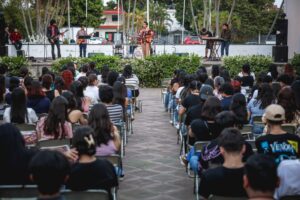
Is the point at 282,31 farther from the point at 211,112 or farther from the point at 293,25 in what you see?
the point at 211,112

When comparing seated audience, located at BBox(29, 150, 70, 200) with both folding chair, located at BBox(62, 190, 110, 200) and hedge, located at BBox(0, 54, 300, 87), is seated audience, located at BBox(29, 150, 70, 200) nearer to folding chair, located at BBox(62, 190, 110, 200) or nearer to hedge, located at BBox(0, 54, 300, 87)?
folding chair, located at BBox(62, 190, 110, 200)

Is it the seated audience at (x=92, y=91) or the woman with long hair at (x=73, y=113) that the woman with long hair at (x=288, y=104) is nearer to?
the woman with long hair at (x=73, y=113)

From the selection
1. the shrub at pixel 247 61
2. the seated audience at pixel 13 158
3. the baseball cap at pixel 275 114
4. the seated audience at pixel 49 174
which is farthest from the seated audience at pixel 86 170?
the shrub at pixel 247 61

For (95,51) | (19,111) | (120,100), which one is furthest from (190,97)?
(95,51)

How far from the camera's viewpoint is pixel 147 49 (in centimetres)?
2594

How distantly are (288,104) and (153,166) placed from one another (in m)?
2.81

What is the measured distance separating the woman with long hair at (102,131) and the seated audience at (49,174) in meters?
2.72

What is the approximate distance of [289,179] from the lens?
518 cm

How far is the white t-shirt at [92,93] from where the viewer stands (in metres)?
11.1

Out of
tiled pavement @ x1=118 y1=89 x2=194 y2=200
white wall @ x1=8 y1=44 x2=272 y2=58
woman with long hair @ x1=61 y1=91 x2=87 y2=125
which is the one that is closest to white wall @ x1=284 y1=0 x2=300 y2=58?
white wall @ x1=8 y1=44 x2=272 y2=58

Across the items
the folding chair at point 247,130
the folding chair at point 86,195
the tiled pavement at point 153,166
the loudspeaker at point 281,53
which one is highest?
the loudspeaker at point 281,53

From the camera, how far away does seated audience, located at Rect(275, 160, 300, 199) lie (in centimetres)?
517

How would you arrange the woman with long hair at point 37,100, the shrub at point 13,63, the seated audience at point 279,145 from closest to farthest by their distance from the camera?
the seated audience at point 279,145
the woman with long hair at point 37,100
the shrub at point 13,63

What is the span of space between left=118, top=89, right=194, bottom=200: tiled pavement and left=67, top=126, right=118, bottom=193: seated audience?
2729 millimetres
